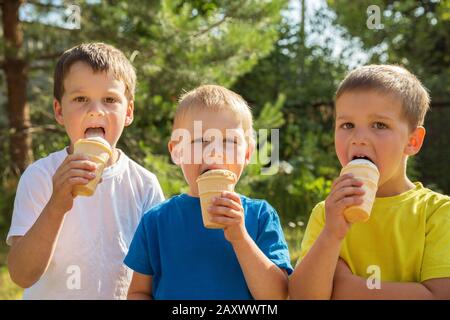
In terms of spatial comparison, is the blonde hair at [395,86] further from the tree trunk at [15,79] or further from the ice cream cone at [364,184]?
the tree trunk at [15,79]

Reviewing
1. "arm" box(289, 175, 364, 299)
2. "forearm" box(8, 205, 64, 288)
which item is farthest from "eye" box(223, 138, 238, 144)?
"forearm" box(8, 205, 64, 288)

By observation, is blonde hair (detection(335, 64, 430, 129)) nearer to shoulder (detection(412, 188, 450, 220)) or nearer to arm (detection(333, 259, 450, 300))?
shoulder (detection(412, 188, 450, 220))

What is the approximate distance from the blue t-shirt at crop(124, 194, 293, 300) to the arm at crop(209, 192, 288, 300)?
0.08m

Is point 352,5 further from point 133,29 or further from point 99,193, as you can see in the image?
point 99,193

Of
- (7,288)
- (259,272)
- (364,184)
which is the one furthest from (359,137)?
(7,288)

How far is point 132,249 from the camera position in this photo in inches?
97.0

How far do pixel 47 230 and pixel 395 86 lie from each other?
53.7 inches

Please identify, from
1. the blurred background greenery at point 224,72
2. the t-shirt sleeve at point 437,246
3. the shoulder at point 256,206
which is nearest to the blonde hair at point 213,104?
the shoulder at point 256,206

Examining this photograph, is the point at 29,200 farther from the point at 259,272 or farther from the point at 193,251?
the point at 259,272

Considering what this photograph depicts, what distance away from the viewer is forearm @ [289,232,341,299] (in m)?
2.19

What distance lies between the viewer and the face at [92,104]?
9.10 feet

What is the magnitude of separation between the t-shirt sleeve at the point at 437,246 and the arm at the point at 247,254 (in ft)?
1.62

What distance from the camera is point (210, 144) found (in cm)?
238
